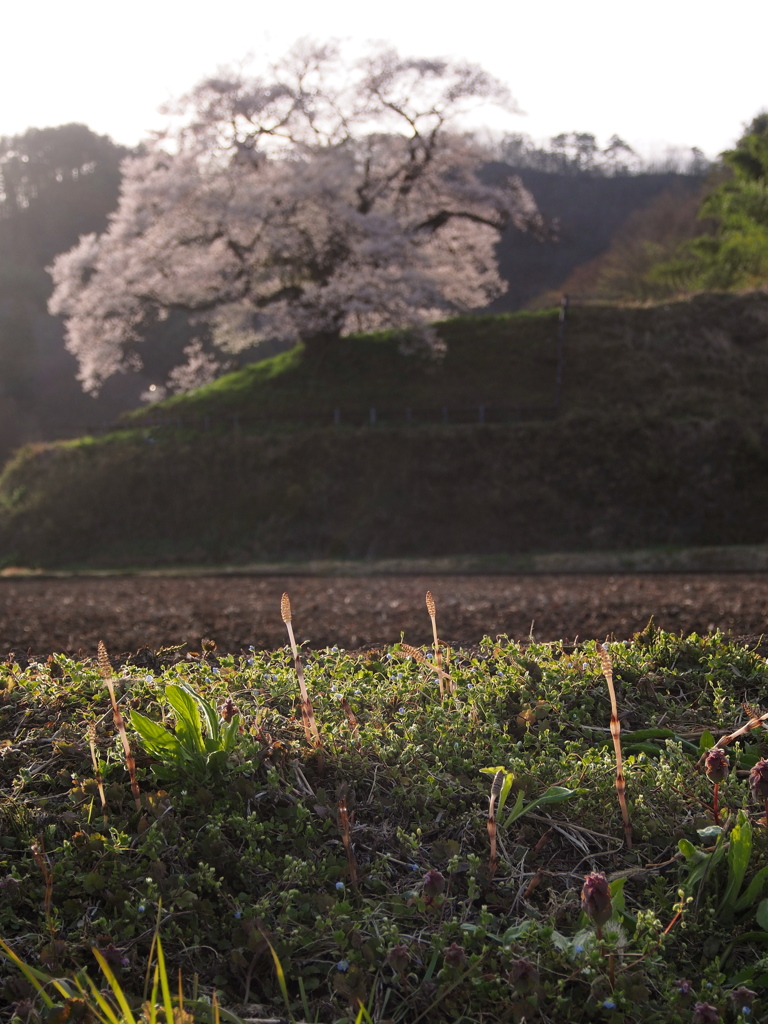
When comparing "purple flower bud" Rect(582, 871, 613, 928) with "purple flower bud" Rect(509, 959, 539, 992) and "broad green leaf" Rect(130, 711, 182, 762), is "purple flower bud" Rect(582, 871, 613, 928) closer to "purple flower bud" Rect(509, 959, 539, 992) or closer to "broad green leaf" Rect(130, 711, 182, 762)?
"purple flower bud" Rect(509, 959, 539, 992)

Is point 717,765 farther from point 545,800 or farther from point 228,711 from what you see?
point 228,711

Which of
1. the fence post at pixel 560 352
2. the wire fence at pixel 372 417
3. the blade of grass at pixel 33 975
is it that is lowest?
the blade of grass at pixel 33 975

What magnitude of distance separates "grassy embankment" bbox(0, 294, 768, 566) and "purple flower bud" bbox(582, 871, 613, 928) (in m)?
15.2

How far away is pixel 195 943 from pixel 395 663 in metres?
1.72

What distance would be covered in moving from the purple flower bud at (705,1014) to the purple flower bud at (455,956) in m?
0.53

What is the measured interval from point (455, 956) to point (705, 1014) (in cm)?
57

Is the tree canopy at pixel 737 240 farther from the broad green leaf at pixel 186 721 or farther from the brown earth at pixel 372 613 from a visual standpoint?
the broad green leaf at pixel 186 721

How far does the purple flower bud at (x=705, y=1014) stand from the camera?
1842 mm

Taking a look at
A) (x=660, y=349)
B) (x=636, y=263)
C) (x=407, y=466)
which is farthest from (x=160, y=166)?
(x=636, y=263)

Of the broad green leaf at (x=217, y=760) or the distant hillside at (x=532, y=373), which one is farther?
the distant hillside at (x=532, y=373)

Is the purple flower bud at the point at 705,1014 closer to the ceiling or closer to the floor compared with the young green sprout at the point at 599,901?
closer to the floor

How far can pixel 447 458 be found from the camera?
19625mm

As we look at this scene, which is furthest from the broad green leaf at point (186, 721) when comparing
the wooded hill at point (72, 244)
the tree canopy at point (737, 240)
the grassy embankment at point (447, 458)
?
the wooded hill at point (72, 244)

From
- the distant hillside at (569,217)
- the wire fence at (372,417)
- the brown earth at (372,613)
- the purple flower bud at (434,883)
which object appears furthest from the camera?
the distant hillside at (569,217)
